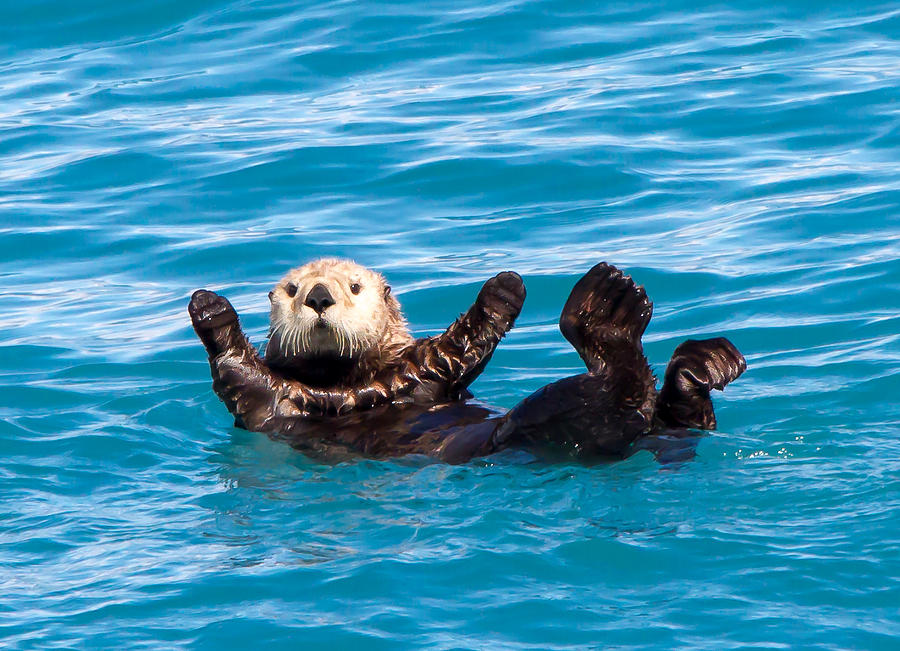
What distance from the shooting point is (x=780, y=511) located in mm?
4648

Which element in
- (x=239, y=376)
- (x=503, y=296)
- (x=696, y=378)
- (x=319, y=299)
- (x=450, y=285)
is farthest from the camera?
(x=450, y=285)

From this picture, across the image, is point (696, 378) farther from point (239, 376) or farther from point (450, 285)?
point (450, 285)

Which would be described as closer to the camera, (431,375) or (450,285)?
(431,375)

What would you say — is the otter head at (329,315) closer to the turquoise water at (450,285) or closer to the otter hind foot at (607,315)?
the turquoise water at (450,285)

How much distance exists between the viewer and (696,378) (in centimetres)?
521

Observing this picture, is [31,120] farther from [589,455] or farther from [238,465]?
[589,455]

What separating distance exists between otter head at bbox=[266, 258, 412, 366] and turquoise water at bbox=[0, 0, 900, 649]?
490 millimetres

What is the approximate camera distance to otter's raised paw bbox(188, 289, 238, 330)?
19.4 feet

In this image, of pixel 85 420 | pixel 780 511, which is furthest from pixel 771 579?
pixel 85 420

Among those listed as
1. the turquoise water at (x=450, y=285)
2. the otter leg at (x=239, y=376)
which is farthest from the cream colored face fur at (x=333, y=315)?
the turquoise water at (x=450, y=285)

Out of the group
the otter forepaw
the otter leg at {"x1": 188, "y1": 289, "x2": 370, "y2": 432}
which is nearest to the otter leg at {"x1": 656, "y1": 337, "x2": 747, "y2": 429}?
the otter forepaw

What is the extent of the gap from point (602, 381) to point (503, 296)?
1317 mm

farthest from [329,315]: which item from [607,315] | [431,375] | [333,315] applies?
[607,315]

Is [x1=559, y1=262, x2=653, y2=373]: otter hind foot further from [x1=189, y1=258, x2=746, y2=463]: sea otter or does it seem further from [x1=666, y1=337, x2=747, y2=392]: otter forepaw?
[x1=666, y1=337, x2=747, y2=392]: otter forepaw
